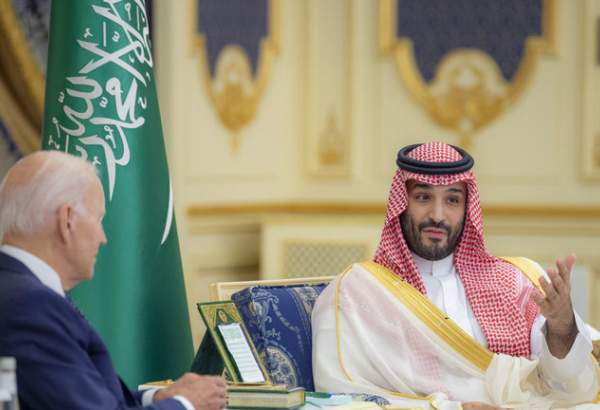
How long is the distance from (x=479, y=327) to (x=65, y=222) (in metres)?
1.72

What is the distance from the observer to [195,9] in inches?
279

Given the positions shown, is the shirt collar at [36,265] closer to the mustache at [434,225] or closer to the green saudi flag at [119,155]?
the green saudi flag at [119,155]

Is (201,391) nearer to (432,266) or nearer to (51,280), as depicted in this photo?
(51,280)

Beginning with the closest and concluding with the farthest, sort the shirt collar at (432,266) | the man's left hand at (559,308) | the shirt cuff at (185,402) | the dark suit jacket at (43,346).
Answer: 1. the dark suit jacket at (43,346)
2. the shirt cuff at (185,402)
3. the man's left hand at (559,308)
4. the shirt collar at (432,266)

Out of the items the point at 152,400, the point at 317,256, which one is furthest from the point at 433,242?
the point at 317,256

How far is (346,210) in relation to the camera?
785 cm

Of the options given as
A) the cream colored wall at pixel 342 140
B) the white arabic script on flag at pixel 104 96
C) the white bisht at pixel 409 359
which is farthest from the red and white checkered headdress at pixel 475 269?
the cream colored wall at pixel 342 140

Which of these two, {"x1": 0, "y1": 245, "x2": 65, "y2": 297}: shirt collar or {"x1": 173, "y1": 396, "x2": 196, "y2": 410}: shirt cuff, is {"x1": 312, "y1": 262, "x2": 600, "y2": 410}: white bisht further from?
{"x1": 0, "y1": 245, "x2": 65, "y2": 297}: shirt collar

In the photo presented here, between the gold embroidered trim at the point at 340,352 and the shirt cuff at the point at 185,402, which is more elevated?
the shirt cuff at the point at 185,402

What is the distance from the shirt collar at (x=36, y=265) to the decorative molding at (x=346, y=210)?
4463 mm

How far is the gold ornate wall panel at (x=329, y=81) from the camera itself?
781 centimetres

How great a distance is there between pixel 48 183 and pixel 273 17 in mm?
5238

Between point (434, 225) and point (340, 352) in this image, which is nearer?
point (340, 352)

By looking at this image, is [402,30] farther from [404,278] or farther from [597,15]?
[404,278]
